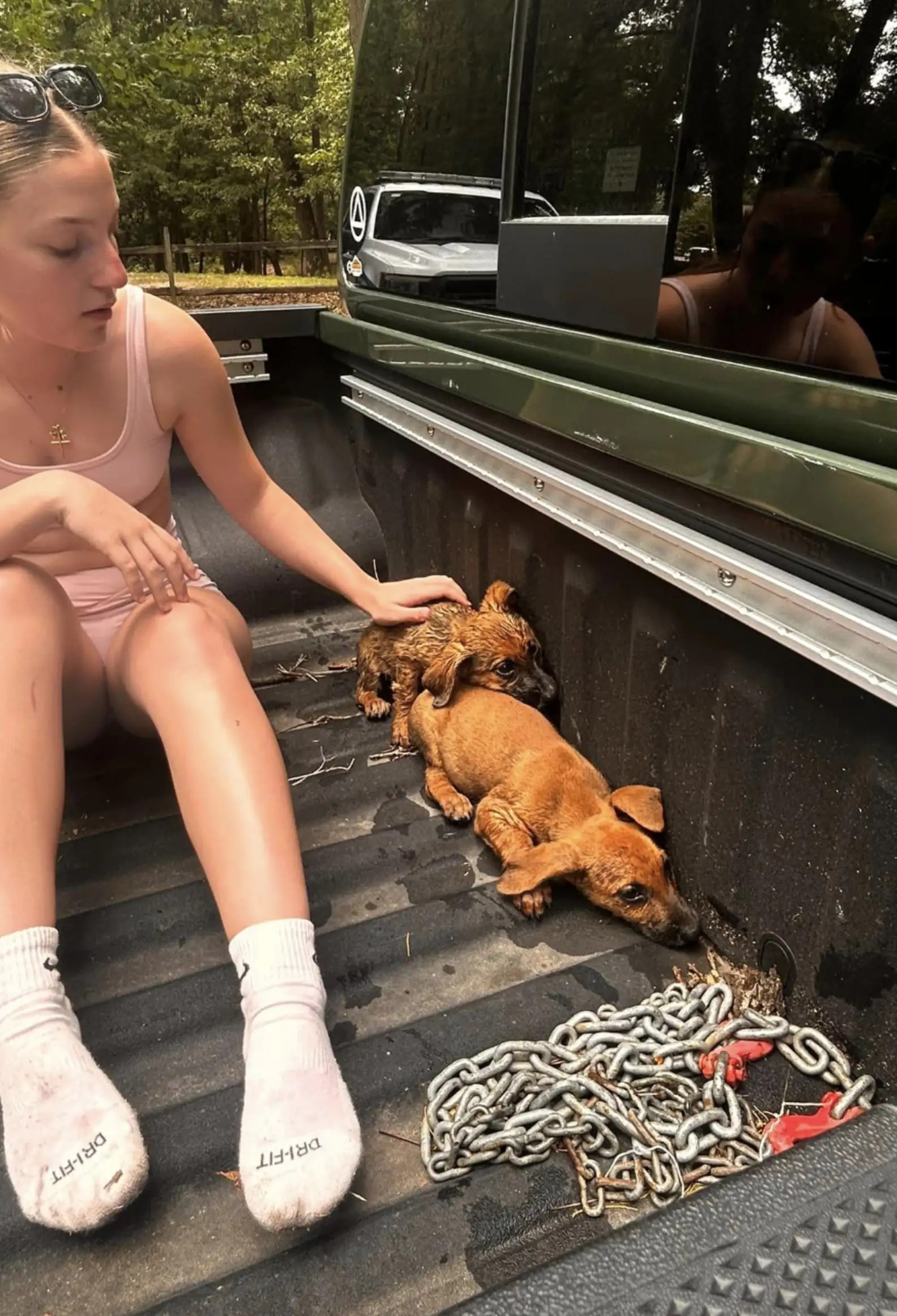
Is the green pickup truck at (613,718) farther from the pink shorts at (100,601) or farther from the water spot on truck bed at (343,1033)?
the pink shorts at (100,601)

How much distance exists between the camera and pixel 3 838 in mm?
1448

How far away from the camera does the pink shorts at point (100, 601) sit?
2023 mm

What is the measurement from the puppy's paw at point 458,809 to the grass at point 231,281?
869 cm

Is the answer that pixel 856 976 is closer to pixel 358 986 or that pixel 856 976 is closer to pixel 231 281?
pixel 358 986

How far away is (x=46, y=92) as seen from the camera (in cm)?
156

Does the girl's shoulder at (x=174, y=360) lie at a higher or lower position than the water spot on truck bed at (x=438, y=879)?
higher

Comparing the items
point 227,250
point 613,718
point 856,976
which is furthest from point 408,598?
point 227,250

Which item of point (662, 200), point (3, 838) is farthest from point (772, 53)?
point (3, 838)

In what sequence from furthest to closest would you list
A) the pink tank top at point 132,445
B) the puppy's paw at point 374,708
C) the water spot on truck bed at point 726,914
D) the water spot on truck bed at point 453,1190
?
the puppy's paw at point 374,708 < the pink tank top at point 132,445 < the water spot on truck bed at point 726,914 < the water spot on truck bed at point 453,1190

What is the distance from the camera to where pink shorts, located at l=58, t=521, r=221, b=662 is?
2.02 metres

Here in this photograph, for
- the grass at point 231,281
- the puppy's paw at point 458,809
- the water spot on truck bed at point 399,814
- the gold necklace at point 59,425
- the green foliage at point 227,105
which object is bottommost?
the water spot on truck bed at point 399,814

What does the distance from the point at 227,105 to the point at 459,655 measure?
48.5ft

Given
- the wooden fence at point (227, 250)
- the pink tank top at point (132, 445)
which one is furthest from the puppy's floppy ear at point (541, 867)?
the wooden fence at point (227, 250)

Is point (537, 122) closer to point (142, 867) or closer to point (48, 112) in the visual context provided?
point (48, 112)
